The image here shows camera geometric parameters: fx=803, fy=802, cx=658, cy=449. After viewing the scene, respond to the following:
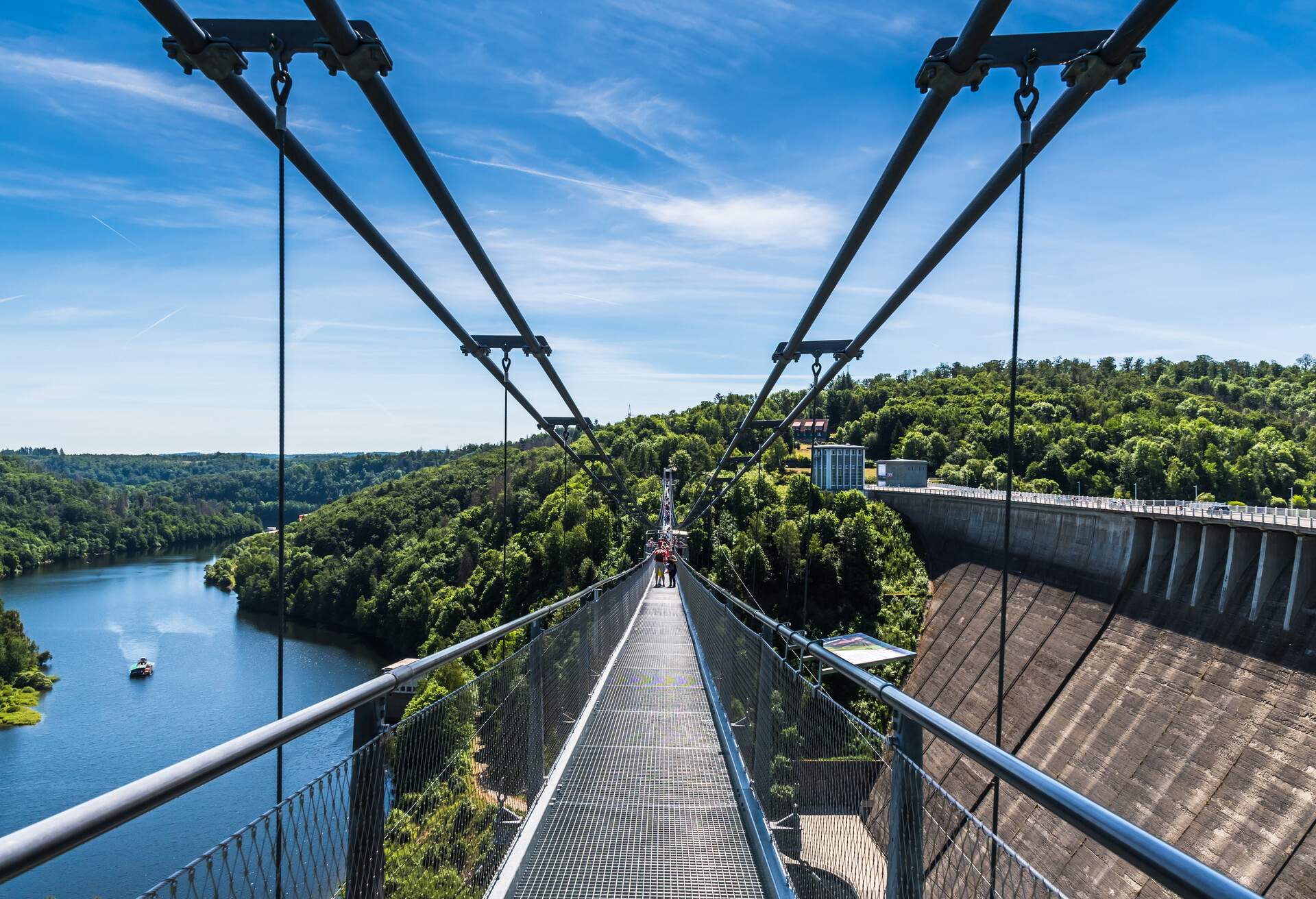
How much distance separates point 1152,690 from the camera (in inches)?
654

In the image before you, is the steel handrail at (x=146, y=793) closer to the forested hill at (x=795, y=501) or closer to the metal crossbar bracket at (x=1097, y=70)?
the metal crossbar bracket at (x=1097, y=70)

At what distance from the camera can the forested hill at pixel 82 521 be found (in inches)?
2426

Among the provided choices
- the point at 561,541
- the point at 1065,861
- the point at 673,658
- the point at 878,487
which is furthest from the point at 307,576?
the point at 673,658

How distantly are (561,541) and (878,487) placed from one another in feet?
53.6

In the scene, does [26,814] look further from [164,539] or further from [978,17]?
[164,539]

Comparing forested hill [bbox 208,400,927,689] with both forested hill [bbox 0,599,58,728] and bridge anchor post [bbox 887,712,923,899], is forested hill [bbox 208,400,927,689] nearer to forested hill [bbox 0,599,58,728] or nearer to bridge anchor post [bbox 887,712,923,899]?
forested hill [bbox 0,599,58,728]

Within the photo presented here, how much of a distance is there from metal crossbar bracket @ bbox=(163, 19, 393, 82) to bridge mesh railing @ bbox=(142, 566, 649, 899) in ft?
5.61

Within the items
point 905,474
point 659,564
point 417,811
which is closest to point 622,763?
point 417,811

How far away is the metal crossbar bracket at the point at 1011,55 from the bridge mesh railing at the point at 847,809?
5.85 ft

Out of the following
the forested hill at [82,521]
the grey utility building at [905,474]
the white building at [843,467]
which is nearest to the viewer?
the grey utility building at [905,474]

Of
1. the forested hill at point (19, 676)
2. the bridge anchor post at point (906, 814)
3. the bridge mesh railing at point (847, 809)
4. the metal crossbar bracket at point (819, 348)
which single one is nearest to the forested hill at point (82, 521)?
the forested hill at point (19, 676)

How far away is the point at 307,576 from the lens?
48688 mm

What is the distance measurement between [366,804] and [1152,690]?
62.5 ft

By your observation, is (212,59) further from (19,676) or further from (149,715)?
(19,676)
